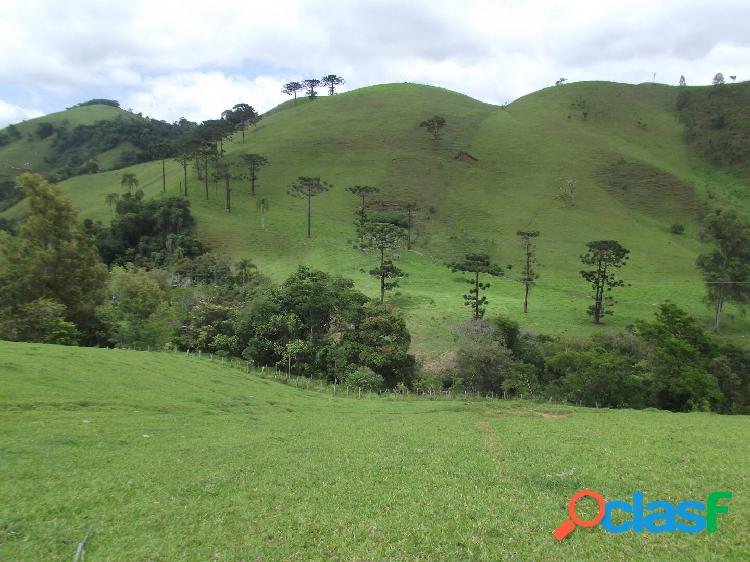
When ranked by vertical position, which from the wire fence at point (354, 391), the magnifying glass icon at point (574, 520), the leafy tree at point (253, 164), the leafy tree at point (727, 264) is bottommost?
the wire fence at point (354, 391)

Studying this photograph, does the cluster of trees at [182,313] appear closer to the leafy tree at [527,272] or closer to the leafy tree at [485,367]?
the leafy tree at [485,367]

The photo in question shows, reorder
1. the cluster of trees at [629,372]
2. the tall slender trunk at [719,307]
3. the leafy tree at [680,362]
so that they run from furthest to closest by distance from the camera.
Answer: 1. the tall slender trunk at [719,307]
2. the cluster of trees at [629,372]
3. the leafy tree at [680,362]

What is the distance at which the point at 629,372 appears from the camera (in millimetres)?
37906

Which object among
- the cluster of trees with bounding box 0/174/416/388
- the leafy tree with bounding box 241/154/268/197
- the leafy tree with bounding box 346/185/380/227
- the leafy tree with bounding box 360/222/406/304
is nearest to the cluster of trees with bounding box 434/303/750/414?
the cluster of trees with bounding box 0/174/416/388

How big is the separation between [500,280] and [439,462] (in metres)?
65.6

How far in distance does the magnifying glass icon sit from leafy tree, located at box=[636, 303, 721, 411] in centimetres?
2777

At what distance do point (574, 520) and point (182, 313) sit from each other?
152 feet

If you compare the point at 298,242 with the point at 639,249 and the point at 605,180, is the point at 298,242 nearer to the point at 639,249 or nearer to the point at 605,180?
the point at 639,249

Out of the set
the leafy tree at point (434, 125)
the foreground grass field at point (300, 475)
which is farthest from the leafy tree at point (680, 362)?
the leafy tree at point (434, 125)

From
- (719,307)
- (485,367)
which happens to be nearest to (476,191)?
(719,307)

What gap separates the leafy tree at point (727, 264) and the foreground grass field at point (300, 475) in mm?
39384

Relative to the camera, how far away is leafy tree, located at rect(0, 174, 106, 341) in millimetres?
33594

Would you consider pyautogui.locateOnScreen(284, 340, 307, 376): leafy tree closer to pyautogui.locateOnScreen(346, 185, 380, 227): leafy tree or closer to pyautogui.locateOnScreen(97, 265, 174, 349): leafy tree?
pyautogui.locateOnScreen(97, 265, 174, 349): leafy tree

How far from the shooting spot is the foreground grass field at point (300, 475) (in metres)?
10.1
